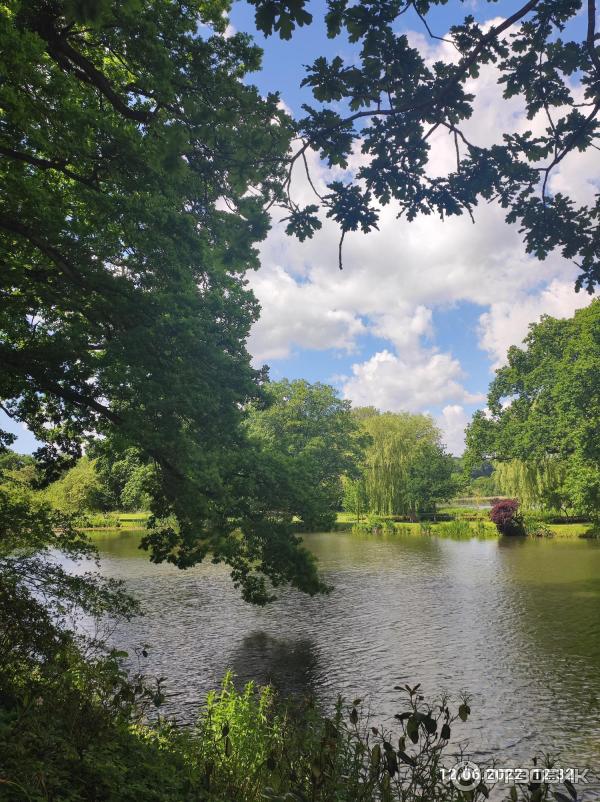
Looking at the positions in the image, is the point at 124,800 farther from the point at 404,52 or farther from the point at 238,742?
the point at 404,52

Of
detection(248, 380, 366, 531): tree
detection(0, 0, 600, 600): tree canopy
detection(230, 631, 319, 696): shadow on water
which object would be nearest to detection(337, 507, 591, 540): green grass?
detection(248, 380, 366, 531): tree

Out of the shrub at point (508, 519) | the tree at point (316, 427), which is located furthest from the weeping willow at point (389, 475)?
the shrub at point (508, 519)

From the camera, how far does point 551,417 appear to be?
29.4 m

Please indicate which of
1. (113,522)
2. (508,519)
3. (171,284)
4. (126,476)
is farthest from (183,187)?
(113,522)

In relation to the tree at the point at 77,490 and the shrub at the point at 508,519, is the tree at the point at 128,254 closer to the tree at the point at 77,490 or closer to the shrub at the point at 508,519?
the shrub at the point at 508,519

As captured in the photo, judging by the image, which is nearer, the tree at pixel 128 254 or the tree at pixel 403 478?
the tree at pixel 128 254

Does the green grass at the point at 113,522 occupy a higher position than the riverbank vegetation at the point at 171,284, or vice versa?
the riverbank vegetation at the point at 171,284

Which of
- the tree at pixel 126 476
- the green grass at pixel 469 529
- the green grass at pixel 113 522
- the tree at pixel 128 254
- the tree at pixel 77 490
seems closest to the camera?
the tree at pixel 128 254

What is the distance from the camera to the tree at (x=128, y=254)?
290 inches

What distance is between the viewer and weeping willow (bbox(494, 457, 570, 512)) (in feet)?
117

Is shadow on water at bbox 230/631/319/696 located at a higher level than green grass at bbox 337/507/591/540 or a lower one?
lower

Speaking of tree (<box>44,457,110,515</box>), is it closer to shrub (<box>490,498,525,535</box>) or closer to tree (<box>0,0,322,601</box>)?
shrub (<box>490,498,525,535</box>)

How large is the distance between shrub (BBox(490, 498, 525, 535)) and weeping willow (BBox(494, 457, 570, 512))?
1088 mm

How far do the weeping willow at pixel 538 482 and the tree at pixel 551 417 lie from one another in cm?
7
